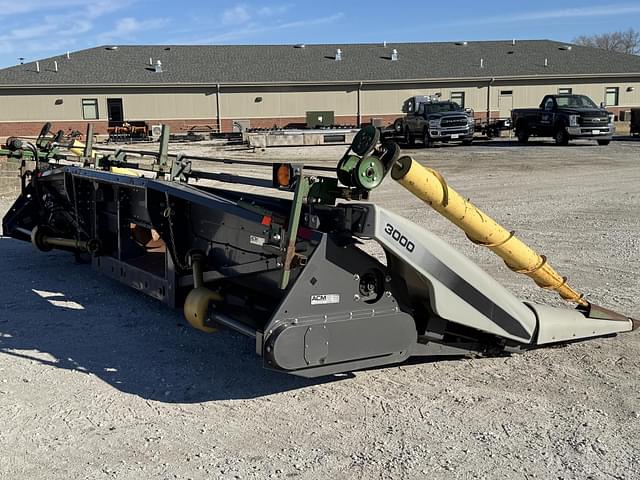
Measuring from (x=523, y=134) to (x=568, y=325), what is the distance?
23.4 meters

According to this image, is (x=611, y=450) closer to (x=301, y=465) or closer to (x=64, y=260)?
(x=301, y=465)

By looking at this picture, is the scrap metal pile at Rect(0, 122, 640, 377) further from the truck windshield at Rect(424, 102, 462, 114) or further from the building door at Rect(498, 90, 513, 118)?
the building door at Rect(498, 90, 513, 118)

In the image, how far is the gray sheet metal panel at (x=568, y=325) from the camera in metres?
4.63

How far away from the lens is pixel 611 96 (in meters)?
43.6

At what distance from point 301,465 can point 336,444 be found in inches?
10.9

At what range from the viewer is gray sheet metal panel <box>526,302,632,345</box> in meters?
4.63

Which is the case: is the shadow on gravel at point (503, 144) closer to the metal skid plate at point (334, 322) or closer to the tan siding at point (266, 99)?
the tan siding at point (266, 99)

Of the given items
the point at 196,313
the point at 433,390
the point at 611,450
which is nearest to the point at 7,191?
the point at 196,313

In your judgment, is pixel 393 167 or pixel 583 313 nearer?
pixel 393 167

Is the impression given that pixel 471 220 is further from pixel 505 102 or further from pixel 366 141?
pixel 505 102

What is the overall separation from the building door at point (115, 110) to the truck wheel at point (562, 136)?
23.9m

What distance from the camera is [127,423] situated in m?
3.85

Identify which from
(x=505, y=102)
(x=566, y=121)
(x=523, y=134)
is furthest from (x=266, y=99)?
(x=566, y=121)

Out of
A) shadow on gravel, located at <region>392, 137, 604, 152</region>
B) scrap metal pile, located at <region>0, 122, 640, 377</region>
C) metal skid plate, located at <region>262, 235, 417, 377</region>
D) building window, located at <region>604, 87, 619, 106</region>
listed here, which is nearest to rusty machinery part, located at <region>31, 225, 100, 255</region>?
scrap metal pile, located at <region>0, 122, 640, 377</region>
